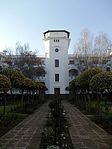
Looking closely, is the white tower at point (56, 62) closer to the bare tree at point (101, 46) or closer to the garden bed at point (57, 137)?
the bare tree at point (101, 46)

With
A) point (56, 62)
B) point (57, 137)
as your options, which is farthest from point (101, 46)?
point (57, 137)

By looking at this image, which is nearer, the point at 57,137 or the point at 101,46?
the point at 57,137

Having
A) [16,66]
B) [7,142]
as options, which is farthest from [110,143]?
[16,66]

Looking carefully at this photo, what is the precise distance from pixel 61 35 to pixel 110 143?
171 feet

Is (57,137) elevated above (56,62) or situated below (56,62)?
below

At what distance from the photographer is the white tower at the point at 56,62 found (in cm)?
6066

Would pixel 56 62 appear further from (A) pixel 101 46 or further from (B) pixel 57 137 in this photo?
(B) pixel 57 137

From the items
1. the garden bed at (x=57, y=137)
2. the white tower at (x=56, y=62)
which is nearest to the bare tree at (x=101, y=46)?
the white tower at (x=56, y=62)

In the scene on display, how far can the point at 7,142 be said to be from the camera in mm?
9648

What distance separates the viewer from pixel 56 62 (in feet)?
200

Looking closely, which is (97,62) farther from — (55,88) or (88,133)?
(88,133)

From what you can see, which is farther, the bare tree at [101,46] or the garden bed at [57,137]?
the bare tree at [101,46]

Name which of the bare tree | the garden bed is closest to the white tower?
the bare tree

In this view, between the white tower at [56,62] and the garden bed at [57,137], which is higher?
the white tower at [56,62]
